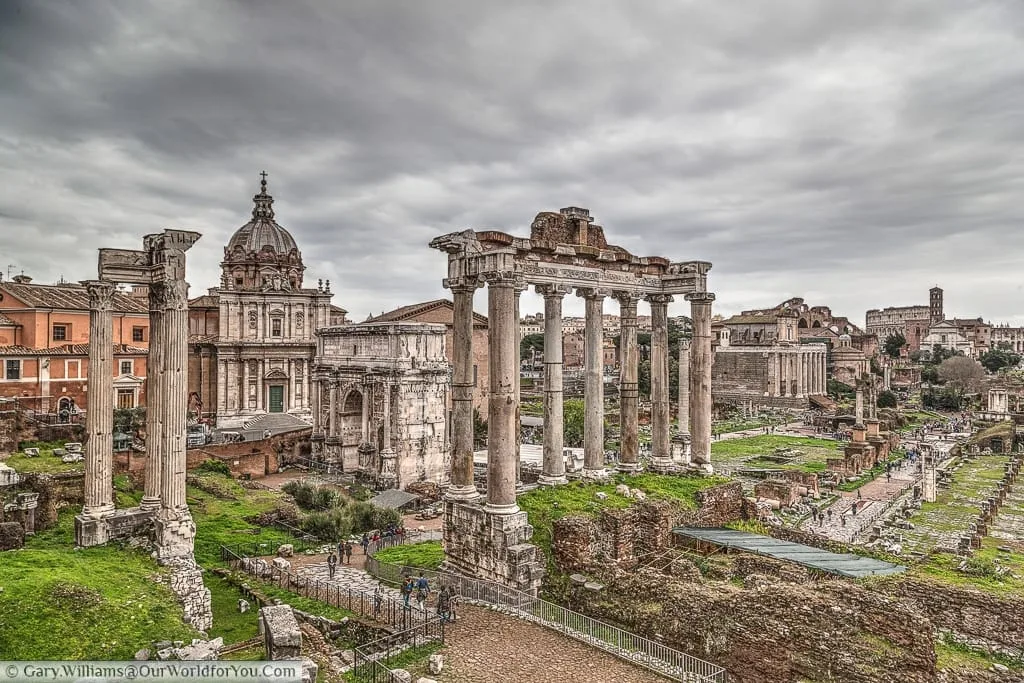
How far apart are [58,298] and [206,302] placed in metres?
8.62

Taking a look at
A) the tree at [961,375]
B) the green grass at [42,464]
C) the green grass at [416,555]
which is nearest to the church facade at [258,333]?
the green grass at [42,464]

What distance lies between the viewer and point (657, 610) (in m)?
12.5

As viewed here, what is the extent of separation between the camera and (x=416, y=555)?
60.4ft

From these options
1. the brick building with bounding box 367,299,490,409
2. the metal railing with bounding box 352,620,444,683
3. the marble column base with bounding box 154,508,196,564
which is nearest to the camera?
the metal railing with bounding box 352,620,444,683

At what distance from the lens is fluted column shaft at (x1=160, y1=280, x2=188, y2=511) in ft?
48.4

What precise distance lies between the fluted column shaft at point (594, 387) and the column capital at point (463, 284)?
4.21 meters

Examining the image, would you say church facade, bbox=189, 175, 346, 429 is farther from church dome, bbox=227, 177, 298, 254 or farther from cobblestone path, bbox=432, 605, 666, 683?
cobblestone path, bbox=432, 605, 666, 683

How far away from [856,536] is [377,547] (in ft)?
57.2

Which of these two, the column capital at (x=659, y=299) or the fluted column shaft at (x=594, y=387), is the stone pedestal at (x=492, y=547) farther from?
the column capital at (x=659, y=299)

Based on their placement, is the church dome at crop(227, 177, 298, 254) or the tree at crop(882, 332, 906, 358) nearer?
the church dome at crop(227, 177, 298, 254)

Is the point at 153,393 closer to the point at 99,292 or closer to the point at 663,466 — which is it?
the point at 99,292

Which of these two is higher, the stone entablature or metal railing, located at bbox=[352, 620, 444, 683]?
the stone entablature

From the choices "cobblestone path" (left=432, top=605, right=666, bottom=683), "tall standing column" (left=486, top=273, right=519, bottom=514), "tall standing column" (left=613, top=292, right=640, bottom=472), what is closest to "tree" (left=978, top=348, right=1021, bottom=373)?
"tall standing column" (left=613, top=292, right=640, bottom=472)

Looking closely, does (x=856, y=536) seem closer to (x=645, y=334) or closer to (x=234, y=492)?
(x=234, y=492)
